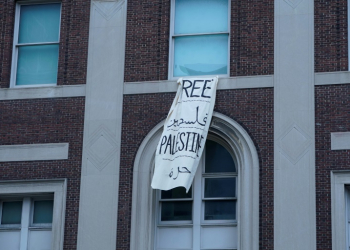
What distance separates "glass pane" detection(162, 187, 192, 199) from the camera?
1875 cm

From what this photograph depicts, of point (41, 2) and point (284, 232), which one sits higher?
point (41, 2)

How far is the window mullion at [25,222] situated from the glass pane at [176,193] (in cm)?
331

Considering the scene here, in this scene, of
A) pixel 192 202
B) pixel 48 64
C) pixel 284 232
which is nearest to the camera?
pixel 284 232

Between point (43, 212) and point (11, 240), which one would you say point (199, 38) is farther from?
point (11, 240)

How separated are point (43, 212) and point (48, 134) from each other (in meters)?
1.87

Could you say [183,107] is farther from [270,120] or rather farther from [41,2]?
[41,2]

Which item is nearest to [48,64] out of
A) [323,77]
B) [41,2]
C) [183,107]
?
[41,2]

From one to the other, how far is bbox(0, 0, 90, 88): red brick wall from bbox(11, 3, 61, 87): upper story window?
0.68 ft

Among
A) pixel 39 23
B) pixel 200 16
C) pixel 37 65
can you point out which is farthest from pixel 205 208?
pixel 39 23

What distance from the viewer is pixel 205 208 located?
18578 millimetres

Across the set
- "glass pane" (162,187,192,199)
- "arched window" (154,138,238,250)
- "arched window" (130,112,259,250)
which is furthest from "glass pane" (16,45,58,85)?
"arched window" (154,138,238,250)

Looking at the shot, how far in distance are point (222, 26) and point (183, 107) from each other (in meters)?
2.32

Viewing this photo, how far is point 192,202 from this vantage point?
18.7m

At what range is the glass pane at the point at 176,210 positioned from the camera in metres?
18.7
